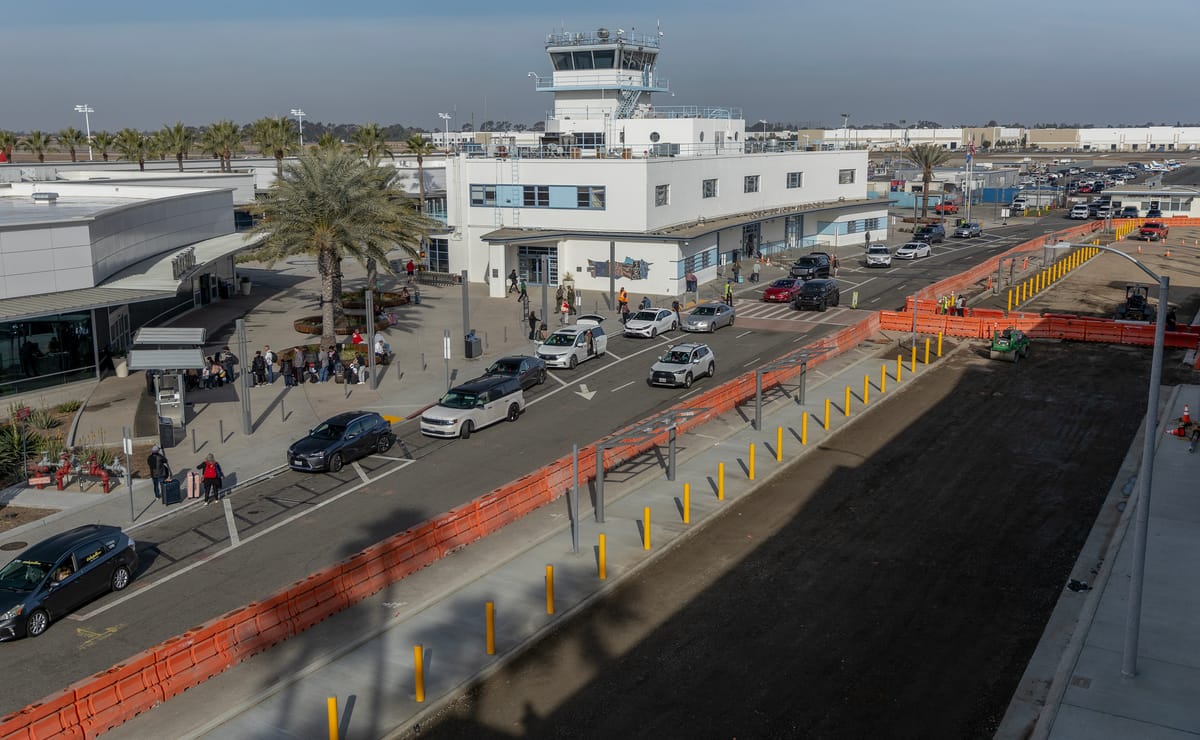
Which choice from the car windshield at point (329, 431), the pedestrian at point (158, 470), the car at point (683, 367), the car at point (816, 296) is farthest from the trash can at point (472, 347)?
the car at point (816, 296)

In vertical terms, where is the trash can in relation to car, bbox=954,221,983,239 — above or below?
below

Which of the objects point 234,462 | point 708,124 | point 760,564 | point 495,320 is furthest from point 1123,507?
point 708,124

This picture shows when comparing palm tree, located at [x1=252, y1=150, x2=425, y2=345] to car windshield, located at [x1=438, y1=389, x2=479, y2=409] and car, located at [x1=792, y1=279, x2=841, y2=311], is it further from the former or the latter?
car, located at [x1=792, y1=279, x2=841, y2=311]

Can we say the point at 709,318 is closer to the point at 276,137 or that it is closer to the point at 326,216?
the point at 326,216

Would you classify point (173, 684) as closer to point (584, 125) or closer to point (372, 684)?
point (372, 684)

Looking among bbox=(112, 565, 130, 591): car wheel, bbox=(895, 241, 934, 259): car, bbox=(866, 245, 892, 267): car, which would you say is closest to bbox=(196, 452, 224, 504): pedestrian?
bbox=(112, 565, 130, 591): car wheel

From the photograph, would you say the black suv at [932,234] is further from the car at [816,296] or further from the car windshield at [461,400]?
the car windshield at [461,400]

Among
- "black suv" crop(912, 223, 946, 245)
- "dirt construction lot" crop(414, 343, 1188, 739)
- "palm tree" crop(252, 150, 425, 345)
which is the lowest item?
"dirt construction lot" crop(414, 343, 1188, 739)
